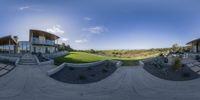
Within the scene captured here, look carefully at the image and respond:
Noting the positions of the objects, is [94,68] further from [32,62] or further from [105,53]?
[32,62]

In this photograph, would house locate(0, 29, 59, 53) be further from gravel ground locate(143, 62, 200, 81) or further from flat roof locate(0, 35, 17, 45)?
gravel ground locate(143, 62, 200, 81)

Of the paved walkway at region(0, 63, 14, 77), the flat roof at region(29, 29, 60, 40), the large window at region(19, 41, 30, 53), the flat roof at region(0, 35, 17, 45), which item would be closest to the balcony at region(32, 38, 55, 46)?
the flat roof at region(29, 29, 60, 40)

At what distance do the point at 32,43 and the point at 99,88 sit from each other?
2610 cm

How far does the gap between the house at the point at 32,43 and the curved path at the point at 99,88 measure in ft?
60.7

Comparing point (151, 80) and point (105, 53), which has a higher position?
point (105, 53)

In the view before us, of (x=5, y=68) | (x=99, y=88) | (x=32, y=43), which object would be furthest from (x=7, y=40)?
(x=99, y=88)

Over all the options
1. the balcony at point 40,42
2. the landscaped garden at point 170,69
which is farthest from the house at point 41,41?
the landscaped garden at point 170,69

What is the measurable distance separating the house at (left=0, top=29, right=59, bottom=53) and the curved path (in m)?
18.5

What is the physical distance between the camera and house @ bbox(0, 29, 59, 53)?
41594 mm

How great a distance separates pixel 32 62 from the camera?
2966 cm

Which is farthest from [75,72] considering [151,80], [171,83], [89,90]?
[171,83]

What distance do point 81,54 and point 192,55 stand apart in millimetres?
16663

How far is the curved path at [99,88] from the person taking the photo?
16.2 metres

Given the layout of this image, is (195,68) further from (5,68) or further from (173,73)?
(5,68)
